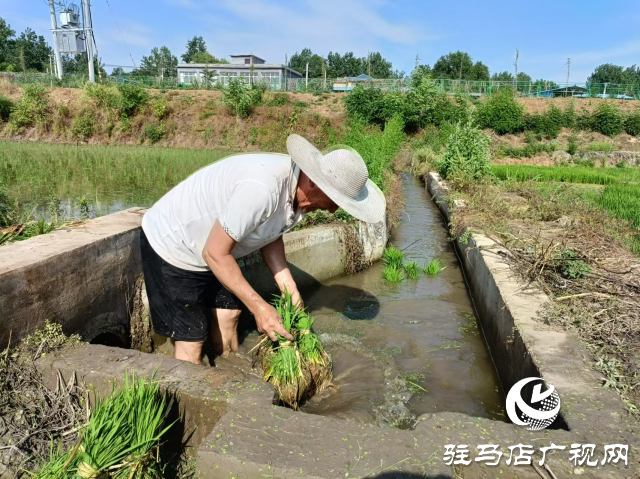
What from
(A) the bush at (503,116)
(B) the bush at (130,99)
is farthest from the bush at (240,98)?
(A) the bush at (503,116)

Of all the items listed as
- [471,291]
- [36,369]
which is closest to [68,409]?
[36,369]

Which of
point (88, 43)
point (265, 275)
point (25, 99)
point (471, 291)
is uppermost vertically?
point (88, 43)

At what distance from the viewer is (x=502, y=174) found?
533 inches

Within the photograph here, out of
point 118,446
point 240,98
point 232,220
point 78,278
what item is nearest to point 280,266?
point 232,220

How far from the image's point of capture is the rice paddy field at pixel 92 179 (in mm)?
7984

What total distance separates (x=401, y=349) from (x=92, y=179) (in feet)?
30.3

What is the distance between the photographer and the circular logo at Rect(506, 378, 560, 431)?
2.33 m

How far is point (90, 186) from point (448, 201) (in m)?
7.61

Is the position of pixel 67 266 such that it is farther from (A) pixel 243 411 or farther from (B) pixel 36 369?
(A) pixel 243 411

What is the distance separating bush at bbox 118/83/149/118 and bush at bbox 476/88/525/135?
2041 centimetres

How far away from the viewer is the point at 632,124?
25.4 m

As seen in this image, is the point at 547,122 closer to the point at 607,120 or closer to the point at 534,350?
the point at 607,120

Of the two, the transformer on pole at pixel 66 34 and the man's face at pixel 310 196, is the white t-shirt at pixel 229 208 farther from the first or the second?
the transformer on pole at pixel 66 34

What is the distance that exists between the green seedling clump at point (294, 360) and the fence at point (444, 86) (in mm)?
28974
